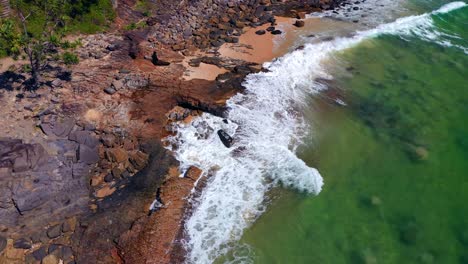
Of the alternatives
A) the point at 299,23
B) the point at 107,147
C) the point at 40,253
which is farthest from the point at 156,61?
the point at 40,253

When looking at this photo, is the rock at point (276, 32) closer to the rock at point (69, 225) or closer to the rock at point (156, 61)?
the rock at point (156, 61)

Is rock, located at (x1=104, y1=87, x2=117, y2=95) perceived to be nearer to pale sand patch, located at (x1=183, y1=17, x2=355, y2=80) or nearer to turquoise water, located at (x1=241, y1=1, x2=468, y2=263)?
pale sand patch, located at (x1=183, y1=17, x2=355, y2=80)

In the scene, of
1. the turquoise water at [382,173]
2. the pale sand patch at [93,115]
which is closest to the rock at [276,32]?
the turquoise water at [382,173]

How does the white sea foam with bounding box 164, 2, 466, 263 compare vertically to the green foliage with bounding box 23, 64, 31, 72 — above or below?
below

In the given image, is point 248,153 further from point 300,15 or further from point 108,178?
point 300,15

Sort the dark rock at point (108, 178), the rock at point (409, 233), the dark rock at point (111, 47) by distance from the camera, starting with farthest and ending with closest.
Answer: the dark rock at point (111, 47) → the dark rock at point (108, 178) → the rock at point (409, 233)

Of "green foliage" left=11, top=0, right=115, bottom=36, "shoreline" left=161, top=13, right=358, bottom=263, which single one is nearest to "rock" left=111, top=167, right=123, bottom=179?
"shoreline" left=161, top=13, right=358, bottom=263

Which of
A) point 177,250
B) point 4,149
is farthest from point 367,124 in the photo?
point 4,149
